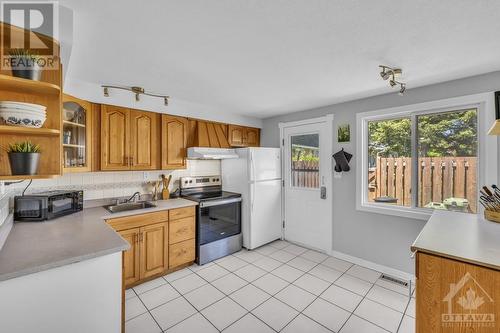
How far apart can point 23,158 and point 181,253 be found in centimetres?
194

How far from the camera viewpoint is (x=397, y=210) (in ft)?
8.80

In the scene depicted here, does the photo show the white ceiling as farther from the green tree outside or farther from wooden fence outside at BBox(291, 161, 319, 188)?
wooden fence outside at BBox(291, 161, 319, 188)

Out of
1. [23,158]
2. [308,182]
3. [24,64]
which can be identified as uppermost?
[24,64]

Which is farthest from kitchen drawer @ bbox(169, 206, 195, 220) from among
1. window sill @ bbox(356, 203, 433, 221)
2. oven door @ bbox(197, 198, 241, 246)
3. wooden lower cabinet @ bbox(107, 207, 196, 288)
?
window sill @ bbox(356, 203, 433, 221)

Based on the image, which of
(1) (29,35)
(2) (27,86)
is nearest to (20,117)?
(2) (27,86)

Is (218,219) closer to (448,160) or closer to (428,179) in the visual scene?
(428,179)

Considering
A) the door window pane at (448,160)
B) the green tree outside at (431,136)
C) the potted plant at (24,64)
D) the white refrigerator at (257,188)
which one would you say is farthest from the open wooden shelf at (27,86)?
the door window pane at (448,160)

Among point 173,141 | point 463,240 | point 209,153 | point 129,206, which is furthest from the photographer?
point 209,153

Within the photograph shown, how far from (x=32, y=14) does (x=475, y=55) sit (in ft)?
9.97

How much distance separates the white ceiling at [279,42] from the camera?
4.07 feet

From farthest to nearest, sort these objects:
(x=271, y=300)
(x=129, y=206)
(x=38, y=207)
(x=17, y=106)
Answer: (x=129, y=206)
(x=271, y=300)
(x=38, y=207)
(x=17, y=106)

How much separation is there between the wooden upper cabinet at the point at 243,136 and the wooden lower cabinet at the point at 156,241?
4.55ft

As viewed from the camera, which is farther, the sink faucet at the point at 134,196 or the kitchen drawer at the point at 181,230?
the sink faucet at the point at 134,196

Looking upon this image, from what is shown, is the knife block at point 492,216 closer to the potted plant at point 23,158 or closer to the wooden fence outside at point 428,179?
the wooden fence outside at point 428,179
